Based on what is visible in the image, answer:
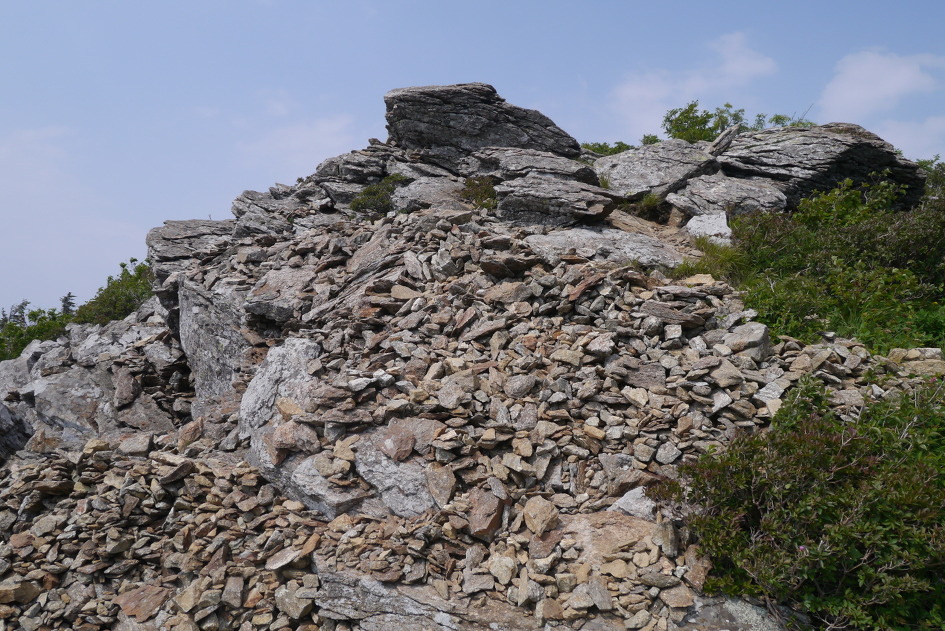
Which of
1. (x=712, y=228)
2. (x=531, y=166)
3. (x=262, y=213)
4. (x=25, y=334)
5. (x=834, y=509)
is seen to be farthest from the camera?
(x=25, y=334)

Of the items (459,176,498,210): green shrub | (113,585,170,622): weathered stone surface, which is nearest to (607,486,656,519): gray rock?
(113,585,170,622): weathered stone surface

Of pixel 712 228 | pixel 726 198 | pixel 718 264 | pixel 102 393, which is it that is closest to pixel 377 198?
pixel 102 393

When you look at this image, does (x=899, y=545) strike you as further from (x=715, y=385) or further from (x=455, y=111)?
(x=455, y=111)

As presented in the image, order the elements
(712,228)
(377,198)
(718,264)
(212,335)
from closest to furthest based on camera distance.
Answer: (718,264), (712,228), (212,335), (377,198)

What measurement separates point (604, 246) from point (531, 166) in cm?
490

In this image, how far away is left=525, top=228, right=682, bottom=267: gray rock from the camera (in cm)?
1229

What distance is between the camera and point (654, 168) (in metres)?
18.2

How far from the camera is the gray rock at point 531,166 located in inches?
640

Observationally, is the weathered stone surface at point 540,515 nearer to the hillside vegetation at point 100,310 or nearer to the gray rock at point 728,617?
the gray rock at point 728,617

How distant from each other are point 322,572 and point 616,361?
18.4 feet

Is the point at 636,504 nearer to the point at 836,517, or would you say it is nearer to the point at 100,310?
the point at 836,517

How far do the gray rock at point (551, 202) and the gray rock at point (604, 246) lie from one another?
563mm

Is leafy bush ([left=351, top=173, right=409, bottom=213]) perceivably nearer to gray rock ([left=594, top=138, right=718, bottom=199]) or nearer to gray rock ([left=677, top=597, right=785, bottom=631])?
gray rock ([left=594, top=138, right=718, bottom=199])

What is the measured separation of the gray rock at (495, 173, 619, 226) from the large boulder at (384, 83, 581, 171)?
6.75 meters
